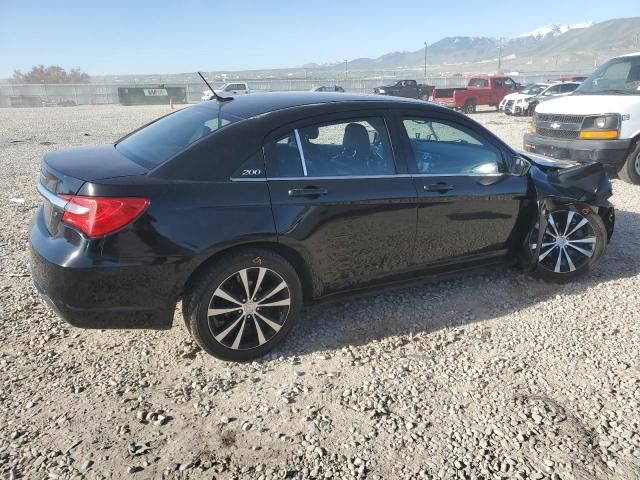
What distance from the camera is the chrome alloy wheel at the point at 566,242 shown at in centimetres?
431

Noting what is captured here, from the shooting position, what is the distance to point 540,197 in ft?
13.6

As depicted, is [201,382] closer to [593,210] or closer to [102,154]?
[102,154]

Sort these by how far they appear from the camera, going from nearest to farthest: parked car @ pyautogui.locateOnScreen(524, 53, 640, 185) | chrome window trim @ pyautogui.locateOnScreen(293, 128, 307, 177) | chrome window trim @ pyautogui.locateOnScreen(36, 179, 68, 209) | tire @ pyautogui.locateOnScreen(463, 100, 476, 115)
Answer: chrome window trim @ pyautogui.locateOnScreen(36, 179, 68, 209), chrome window trim @ pyautogui.locateOnScreen(293, 128, 307, 177), parked car @ pyautogui.locateOnScreen(524, 53, 640, 185), tire @ pyautogui.locateOnScreen(463, 100, 476, 115)

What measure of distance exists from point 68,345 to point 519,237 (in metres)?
3.63

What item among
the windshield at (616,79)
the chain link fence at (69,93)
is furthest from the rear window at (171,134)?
the chain link fence at (69,93)

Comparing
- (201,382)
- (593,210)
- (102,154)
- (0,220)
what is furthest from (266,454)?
(0,220)

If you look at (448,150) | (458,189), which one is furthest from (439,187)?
(448,150)

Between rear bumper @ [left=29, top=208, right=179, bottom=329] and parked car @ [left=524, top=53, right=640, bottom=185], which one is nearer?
rear bumper @ [left=29, top=208, right=179, bottom=329]

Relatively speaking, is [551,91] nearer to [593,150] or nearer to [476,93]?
[476,93]

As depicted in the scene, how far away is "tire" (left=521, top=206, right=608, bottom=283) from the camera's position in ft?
14.0

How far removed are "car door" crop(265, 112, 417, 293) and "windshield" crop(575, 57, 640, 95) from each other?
20.9 ft

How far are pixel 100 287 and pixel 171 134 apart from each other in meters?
1.21

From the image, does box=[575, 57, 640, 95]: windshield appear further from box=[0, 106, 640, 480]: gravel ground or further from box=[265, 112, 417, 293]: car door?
box=[265, 112, 417, 293]: car door

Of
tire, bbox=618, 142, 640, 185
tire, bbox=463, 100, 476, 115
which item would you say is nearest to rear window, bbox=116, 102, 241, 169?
tire, bbox=618, 142, 640, 185
